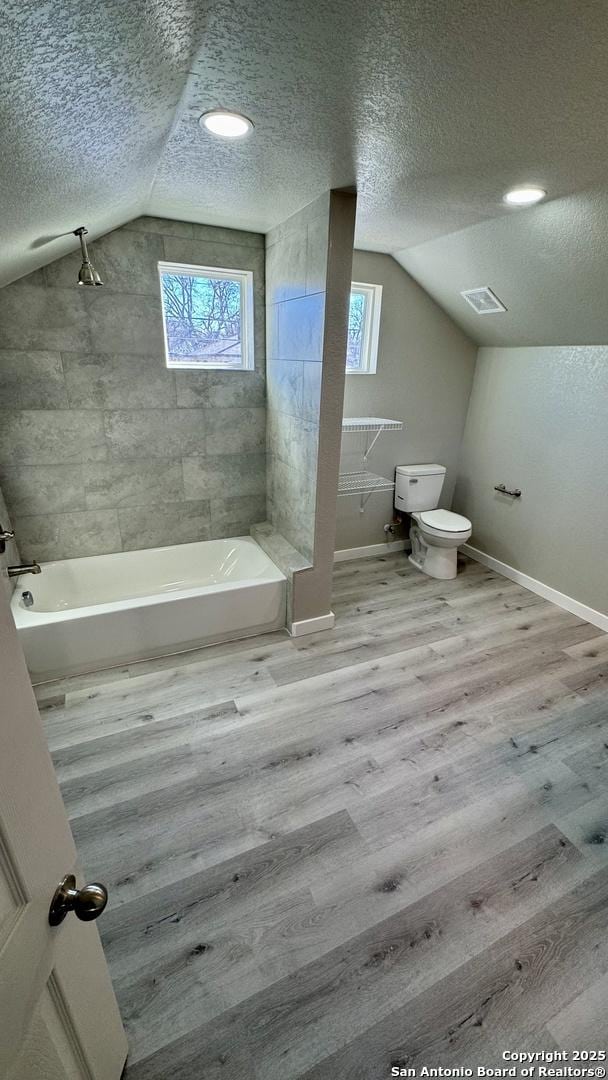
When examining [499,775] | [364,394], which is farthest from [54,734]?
[364,394]

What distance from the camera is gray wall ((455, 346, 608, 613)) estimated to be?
9.03 ft

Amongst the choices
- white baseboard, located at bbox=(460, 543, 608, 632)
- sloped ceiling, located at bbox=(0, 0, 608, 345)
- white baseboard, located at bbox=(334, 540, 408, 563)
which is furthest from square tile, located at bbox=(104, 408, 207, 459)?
white baseboard, located at bbox=(460, 543, 608, 632)

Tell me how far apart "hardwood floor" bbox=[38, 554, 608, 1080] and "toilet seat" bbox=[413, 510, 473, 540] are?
0.93m

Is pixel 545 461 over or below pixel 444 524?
over

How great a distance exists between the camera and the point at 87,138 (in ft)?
3.69

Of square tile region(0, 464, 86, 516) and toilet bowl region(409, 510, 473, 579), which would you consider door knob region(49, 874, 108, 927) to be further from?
toilet bowl region(409, 510, 473, 579)

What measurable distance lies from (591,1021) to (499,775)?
0.73 m

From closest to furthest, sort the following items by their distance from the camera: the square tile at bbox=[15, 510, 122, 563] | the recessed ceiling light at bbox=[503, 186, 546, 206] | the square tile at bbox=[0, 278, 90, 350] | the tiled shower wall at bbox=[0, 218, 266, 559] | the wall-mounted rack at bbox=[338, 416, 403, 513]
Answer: the recessed ceiling light at bbox=[503, 186, 546, 206]
the square tile at bbox=[0, 278, 90, 350]
the tiled shower wall at bbox=[0, 218, 266, 559]
the square tile at bbox=[15, 510, 122, 563]
the wall-mounted rack at bbox=[338, 416, 403, 513]

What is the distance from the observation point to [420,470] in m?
3.47

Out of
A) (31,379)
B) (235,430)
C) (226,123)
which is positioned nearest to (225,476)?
(235,430)

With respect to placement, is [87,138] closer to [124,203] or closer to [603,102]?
[124,203]

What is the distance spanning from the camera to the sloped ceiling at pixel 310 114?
0.86m

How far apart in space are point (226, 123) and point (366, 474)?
90.4 inches

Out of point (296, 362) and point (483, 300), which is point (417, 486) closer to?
point (483, 300)
